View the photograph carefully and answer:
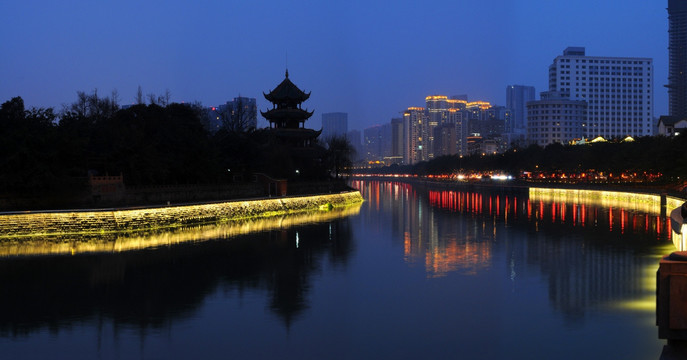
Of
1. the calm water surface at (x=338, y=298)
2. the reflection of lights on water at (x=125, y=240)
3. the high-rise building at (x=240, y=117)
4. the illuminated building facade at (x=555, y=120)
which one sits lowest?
the calm water surface at (x=338, y=298)

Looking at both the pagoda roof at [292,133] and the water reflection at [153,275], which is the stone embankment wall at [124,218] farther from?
the pagoda roof at [292,133]

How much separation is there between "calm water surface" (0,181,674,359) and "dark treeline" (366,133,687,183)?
34.2 metres

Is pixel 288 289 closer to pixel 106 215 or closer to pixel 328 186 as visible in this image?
pixel 106 215

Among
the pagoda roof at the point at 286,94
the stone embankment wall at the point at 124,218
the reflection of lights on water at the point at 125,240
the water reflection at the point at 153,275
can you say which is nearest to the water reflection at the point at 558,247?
the water reflection at the point at 153,275

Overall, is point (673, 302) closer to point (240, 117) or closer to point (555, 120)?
point (240, 117)

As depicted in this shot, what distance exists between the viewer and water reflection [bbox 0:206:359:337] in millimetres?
18406

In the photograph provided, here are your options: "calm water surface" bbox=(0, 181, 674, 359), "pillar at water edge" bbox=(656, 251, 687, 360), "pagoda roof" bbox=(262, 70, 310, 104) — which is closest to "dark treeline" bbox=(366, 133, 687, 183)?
"calm water surface" bbox=(0, 181, 674, 359)

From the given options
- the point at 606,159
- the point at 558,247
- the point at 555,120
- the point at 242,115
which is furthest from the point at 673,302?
the point at 555,120

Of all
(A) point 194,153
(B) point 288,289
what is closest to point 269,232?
(A) point 194,153

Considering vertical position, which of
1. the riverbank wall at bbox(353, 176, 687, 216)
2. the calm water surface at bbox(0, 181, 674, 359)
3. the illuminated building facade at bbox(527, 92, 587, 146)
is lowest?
the calm water surface at bbox(0, 181, 674, 359)

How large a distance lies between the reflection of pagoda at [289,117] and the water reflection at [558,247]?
2173 centimetres

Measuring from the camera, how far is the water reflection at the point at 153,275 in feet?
60.4

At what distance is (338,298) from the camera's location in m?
20.5

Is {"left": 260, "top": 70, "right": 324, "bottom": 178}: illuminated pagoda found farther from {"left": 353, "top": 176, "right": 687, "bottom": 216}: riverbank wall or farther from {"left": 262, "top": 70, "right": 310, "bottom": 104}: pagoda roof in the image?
{"left": 353, "top": 176, "right": 687, "bottom": 216}: riverbank wall
